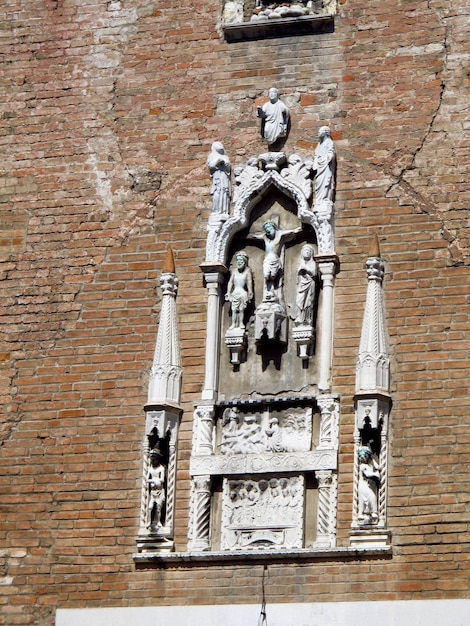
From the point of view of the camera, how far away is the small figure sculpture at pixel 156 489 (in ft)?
49.9

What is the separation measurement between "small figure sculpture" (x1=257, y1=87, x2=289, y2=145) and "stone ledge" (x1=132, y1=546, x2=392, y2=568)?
3.40 m

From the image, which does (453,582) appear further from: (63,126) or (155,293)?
(63,126)

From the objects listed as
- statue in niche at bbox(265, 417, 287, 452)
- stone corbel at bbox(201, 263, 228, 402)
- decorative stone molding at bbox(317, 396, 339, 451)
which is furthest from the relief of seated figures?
stone corbel at bbox(201, 263, 228, 402)

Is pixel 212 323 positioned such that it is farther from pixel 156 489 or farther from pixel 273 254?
pixel 156 489

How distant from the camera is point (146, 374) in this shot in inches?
619

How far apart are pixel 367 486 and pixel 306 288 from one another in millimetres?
1714

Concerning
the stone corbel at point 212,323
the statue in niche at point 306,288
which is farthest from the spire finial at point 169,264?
the statue in niche at point 306,288

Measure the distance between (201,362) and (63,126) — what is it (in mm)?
2511

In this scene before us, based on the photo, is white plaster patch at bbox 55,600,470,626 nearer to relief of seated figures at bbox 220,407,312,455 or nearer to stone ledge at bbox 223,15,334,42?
relief of seated figures at bbox 220,407,312,455

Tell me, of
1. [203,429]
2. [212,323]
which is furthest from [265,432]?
[212,323]

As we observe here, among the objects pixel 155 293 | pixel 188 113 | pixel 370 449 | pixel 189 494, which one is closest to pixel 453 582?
pixel 370 449

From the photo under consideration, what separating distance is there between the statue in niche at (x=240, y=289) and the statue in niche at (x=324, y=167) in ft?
2.54

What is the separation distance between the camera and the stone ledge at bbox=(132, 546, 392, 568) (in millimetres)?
14570

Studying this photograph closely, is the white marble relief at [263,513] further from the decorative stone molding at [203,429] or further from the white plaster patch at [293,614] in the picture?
the white plaster patch at [293,614]
